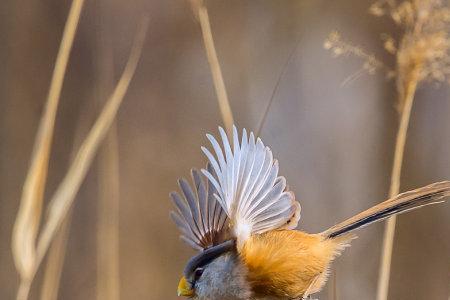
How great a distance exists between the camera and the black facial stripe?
0.79m

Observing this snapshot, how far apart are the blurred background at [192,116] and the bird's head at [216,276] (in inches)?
21.4

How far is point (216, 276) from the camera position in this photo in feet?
2.56

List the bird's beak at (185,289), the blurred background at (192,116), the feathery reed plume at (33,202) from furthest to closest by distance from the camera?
1. the blurred background at (192,116)
2. the bird's beak at (185,289)
3. the feathery reed plume at (33,202)

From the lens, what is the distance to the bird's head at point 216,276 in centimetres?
77

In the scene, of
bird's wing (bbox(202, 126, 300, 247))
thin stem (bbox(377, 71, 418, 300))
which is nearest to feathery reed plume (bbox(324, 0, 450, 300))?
thin stem (bbox(377, 71, 418, 300))

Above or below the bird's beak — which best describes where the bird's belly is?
above

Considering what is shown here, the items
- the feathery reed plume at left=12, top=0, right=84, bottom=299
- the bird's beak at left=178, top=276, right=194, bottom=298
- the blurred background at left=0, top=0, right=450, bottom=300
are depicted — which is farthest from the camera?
the blurred background at left=0, top=0, right=450, bottom=300

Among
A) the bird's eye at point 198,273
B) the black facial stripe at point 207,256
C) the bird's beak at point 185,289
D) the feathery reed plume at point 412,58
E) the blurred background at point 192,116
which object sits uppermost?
the blurred background at point 192,116

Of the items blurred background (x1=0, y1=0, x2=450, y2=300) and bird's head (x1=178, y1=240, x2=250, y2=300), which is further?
blurred background (x1=0, y1=0, x2=450, y2=300)

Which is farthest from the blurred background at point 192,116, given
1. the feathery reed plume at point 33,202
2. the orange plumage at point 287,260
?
the feathery reed plume at point 33,202

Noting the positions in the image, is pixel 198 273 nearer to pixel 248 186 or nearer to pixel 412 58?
pixel 248 186

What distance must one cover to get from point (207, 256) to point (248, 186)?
103 millimetres

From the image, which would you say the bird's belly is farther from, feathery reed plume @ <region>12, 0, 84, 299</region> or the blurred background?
the blurred background

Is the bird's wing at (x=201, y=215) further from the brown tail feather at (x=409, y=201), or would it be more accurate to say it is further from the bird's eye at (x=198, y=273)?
the brown tail feather at (x=409, y=201)
